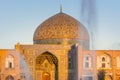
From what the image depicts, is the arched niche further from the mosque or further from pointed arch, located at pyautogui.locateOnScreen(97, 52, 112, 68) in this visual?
pointed arch, located at pyautogui.locateOnScreen(97, 52, 112, 68)

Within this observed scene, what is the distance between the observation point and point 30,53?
3638cm

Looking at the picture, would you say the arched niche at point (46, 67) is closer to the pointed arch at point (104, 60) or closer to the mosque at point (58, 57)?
the mosque at point (58, 57)

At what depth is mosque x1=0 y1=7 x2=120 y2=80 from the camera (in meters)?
35.1

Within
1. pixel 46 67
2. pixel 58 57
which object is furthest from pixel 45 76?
pixel 58 57

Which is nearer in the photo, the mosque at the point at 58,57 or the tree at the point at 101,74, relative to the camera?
the mosque at the point at 58,57

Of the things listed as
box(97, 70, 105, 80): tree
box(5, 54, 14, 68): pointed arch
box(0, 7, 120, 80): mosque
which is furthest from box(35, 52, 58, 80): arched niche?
box(97, 70, 105, 80): tree

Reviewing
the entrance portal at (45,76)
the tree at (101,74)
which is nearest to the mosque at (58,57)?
the entrance portal at (45,76)

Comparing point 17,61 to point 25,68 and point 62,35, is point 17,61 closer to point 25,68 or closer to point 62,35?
point 25,68

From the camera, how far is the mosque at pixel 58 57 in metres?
35.1

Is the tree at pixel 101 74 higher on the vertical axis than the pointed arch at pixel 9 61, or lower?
lower

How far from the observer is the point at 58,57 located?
36469 mm

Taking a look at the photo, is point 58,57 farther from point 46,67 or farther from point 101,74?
point 101,74

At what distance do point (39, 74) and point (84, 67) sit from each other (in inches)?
150

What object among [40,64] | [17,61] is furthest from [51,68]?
[17,61]
